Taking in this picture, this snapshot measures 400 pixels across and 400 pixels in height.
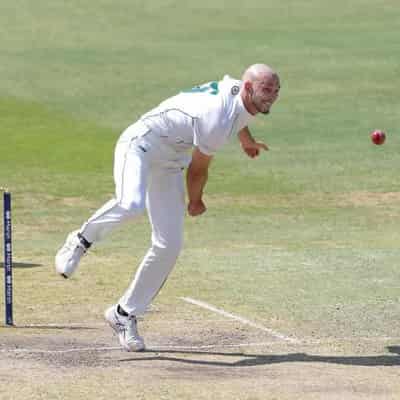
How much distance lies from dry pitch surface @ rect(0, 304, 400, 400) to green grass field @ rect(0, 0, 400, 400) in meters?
0.04

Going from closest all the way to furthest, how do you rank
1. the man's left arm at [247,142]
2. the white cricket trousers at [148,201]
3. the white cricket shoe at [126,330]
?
Answer: the white cricket trousers at [148,201] → the man's left arm at [247,142] → the white cricket shoe at [126,330]

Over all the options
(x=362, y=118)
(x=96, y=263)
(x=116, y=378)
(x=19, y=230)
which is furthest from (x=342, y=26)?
(x=116, y=378)

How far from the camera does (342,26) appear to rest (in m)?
40.6

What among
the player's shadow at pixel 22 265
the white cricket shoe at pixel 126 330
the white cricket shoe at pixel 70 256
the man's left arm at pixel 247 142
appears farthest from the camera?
the player's shadow at pixel 22 265

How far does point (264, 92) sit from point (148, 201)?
1.30 m

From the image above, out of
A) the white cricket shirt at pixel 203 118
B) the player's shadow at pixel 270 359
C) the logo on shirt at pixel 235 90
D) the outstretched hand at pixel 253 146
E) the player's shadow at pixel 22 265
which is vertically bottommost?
the player's shadow at pixel 270 359

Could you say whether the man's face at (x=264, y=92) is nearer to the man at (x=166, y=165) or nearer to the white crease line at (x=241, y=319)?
the man at (x=166, y=165)

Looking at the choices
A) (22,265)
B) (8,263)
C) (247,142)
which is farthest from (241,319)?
(22,265)

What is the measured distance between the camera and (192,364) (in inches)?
404

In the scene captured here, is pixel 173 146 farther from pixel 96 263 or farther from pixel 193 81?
pixel 193 81

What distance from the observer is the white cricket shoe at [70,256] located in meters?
10.3

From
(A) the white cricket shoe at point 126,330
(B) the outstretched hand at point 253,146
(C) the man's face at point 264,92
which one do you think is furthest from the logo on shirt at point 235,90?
(A) the white cricket shoe at point 126,330

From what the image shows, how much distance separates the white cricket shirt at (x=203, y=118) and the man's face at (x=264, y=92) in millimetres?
107

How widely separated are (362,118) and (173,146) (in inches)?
782
